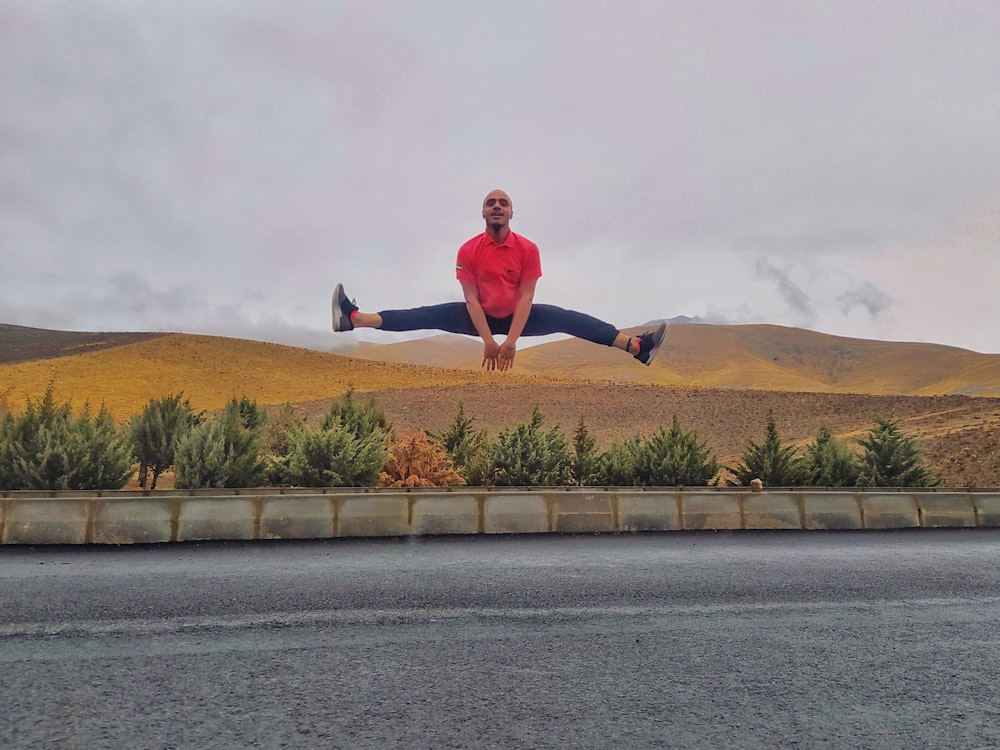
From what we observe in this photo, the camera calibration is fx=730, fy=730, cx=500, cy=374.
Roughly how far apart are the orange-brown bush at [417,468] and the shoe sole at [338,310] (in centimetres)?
639

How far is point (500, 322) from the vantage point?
1919 centimetres

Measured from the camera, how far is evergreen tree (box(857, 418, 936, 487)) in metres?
13.8

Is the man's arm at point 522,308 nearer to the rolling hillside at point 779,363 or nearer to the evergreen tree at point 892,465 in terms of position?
the evergreen tree at point 892,465

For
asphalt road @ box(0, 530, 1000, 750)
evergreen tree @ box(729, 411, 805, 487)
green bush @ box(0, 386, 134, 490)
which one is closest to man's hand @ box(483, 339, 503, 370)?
evergreen tree @ box(729, 411, 805, 487)

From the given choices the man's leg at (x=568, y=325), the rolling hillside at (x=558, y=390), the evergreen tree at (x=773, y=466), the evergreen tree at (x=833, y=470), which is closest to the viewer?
the evergreen tree at (x=773, y=466)

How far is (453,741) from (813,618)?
10.2 ft

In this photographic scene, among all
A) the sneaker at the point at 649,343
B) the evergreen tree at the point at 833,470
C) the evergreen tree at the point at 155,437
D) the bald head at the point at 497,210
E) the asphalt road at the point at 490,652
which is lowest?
the asphalt road at the point at 490,652

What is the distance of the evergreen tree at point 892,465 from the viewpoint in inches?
542

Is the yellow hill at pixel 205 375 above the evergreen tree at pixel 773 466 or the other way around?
above

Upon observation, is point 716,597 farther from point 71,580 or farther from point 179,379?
point 179,379

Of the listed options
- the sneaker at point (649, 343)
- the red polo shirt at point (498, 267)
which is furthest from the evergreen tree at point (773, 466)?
the red polo shirt at point (498, 267)

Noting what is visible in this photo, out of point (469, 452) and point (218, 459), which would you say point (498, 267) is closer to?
point (469, 452)

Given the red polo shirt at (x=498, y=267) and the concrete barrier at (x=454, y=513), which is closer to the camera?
the concrete barrier at (x=454, y=513)

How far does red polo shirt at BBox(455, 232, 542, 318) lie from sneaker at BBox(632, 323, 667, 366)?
11.7 feet
